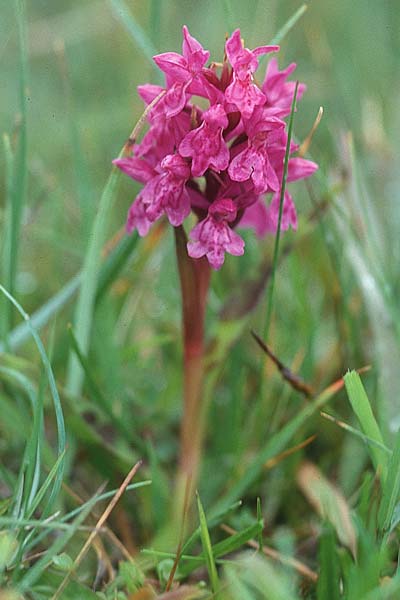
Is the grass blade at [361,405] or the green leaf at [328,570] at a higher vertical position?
the grass blade at [361,405]

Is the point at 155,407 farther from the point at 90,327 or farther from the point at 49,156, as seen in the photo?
the point at 49,156

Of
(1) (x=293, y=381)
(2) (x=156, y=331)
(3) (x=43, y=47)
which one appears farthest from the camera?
(3) (x=43, y=47)

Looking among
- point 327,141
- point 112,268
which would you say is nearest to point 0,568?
point 112,268

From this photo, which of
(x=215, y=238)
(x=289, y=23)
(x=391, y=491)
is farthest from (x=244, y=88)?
(x=391, y=491)

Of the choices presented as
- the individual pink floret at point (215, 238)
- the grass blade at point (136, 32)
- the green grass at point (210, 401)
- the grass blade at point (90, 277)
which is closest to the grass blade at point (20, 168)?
the green grass at point (210, 401)

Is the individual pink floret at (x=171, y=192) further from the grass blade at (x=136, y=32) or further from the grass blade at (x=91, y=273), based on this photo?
the grass blade at (x=136, y=32)

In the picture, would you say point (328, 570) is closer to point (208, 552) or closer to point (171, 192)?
point (208, 552)
